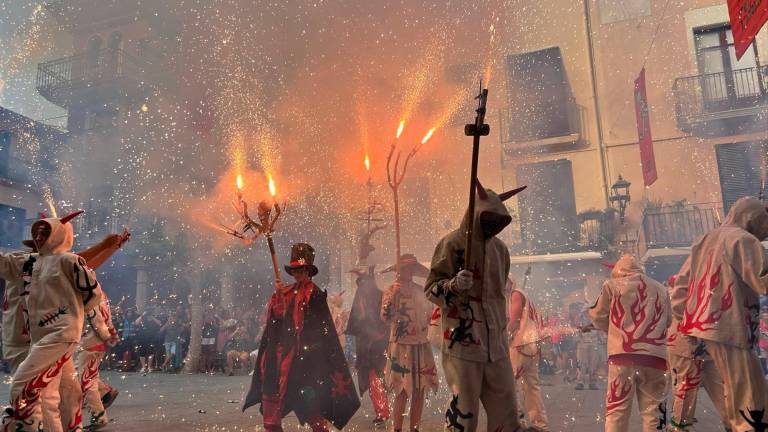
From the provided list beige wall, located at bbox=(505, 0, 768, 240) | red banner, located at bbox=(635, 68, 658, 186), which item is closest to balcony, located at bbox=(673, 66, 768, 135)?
beige wall, located at bbox=(505, 0, 768, 240)

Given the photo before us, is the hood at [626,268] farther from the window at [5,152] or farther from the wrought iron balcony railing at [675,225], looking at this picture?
the window at [5,152]

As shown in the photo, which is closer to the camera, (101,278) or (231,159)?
(231,159)

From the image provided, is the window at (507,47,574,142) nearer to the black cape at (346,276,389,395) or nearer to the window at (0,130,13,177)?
the black cape at (346,276,389,395)

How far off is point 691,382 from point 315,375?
3.13 meters

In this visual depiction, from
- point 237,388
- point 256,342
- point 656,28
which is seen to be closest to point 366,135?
point 256,342

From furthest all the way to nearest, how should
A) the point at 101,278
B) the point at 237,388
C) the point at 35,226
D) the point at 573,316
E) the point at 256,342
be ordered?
1. the point at 101,278
2. the point at 256,342
3. the point at 573,316
4. the point at 237,388
5. the point at 35,226

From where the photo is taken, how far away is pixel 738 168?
42.9ft

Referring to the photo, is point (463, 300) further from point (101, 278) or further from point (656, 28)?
point (101, 278)

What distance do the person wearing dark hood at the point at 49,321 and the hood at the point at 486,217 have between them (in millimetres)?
2718

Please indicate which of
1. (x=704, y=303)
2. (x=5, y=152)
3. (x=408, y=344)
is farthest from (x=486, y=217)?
(x=5, y=152)

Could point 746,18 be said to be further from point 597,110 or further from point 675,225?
point 597,110

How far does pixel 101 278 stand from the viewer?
17.5m

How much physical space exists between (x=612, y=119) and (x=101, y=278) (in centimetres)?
1604

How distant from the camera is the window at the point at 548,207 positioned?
14992 millimetres
